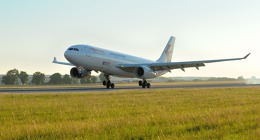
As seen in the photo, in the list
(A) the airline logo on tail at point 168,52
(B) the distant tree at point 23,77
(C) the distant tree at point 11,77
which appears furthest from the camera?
(B) the distant tree at point 23,77

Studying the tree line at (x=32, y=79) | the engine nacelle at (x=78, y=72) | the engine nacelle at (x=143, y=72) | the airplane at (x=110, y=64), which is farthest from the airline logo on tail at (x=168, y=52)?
the tree line at (x=32, y=79)

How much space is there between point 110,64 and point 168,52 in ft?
71.3

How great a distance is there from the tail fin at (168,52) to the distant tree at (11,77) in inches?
3910

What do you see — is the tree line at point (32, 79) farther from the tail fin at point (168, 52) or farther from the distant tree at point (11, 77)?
the tail fin at point (168, 52)

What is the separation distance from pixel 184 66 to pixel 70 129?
43338 mm

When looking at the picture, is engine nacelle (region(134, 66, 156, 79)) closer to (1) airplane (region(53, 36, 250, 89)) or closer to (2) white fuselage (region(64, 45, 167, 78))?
(1) airplane (region(53, 36, 250, 89))

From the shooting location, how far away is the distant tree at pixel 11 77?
487 feet

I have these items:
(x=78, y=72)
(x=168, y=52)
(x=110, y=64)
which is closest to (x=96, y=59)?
(x=110, y=64)

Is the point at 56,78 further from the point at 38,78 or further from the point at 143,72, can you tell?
the point at 143,72

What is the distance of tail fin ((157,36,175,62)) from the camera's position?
65.7m

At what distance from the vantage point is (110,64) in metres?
47.9

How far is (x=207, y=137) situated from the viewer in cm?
911

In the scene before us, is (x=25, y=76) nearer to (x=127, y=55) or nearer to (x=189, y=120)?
(x=127, y=55)

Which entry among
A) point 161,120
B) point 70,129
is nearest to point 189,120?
point 161,120
